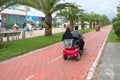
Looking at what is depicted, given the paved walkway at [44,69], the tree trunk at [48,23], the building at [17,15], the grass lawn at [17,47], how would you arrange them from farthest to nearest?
the building at [17,15], the tree trunk at [48,23], the grass lawn at [17,47], the paved walkway at [44,69]

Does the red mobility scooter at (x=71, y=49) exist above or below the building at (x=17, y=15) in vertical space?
below

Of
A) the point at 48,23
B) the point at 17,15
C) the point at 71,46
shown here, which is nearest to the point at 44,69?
the point at 71,46

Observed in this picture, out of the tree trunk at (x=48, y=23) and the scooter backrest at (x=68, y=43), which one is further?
the tree trunk at (x=48, y=23)

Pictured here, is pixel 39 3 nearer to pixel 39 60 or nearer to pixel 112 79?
pixel 39 60

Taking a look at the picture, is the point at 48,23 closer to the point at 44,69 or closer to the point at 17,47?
the point at 17,47

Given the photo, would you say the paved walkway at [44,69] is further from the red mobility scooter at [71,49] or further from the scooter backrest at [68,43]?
the scooter backrest at [68,43]

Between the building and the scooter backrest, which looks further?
the building

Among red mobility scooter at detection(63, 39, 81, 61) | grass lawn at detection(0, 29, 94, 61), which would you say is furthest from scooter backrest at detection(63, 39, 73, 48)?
grass lawn at detection(0, 29, 94, 61)

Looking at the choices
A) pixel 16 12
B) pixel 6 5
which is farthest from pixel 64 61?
pixel 16 12

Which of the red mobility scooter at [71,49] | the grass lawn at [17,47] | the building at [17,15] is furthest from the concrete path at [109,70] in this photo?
the building at [17,15]

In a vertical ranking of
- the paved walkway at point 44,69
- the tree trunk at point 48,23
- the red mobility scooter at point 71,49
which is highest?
the tree trunk at point 48,23

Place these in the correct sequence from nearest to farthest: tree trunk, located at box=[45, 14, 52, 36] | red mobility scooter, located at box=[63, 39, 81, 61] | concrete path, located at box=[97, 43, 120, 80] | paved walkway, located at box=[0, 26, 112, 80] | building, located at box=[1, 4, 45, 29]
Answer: concrete path, located at box=[97, 43, 120, 80], paved walkway, located at box=[0, 26, 112, 80], red mobility scooter, located at box=[63, 39, 81, 61], tree trunk, located at box=[45, 14, 52, 36], building, located at box=[1, 4, 45, 29]

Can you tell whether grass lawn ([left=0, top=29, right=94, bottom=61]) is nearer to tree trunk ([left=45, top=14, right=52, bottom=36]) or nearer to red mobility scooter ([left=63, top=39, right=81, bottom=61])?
red mobility scooter ([left=63, top=39, right=81, bottom=61])

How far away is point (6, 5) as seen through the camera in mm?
18453
